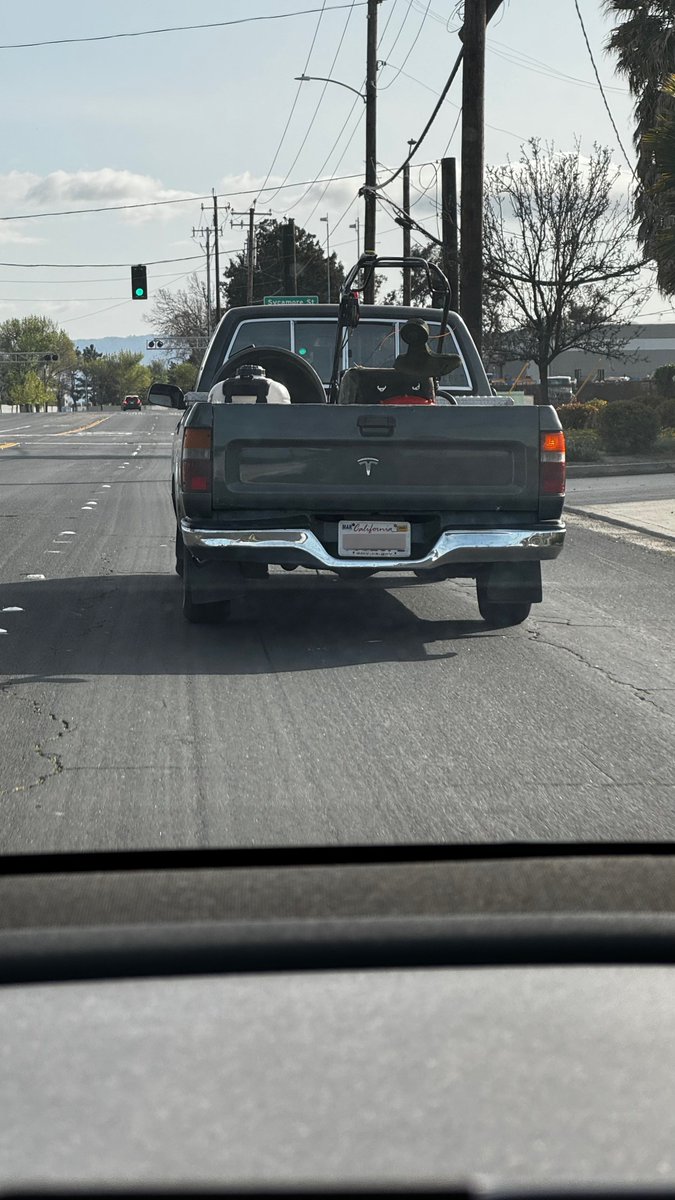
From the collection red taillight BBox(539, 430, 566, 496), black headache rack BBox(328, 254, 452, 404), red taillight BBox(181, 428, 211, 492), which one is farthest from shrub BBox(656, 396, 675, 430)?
red taillight BBox(181, 428, 211, 492)

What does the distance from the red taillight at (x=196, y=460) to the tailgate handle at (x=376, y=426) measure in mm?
856

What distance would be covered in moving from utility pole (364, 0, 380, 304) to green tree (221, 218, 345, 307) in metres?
55.1

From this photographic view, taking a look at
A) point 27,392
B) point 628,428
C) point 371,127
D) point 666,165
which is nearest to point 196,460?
point 666,165

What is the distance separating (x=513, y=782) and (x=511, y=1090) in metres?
3.93

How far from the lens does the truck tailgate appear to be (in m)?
8.20

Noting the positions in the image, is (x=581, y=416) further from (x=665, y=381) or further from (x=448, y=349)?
(x=448, y=349)

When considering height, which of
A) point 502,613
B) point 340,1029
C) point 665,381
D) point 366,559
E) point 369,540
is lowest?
point 502,613

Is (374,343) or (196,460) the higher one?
(374,343)

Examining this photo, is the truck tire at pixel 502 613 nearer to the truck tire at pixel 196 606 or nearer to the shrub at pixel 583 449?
Result: the truck tire at pixel 196 606

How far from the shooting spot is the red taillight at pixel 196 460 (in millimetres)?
8188

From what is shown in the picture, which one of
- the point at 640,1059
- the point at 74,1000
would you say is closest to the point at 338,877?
the point at 74,1000

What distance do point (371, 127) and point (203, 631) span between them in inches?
1196

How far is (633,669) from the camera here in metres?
7.68

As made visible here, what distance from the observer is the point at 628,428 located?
27828 mm
